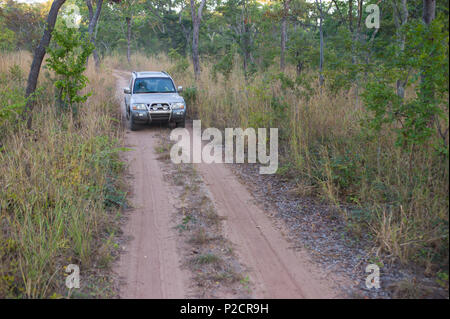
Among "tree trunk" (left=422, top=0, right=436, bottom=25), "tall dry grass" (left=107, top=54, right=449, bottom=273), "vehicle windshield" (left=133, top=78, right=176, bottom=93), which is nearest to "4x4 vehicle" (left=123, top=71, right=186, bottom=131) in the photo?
"vehicle windshield" (left=133, top=78, right=176, bottom=93)

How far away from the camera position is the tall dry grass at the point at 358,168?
4.44 metres

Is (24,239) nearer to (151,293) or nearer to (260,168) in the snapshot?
(151,293)

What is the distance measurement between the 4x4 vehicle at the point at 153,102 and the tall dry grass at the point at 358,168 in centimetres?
135

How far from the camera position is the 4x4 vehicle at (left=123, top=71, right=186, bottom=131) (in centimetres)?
1080

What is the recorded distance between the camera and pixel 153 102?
10.9m

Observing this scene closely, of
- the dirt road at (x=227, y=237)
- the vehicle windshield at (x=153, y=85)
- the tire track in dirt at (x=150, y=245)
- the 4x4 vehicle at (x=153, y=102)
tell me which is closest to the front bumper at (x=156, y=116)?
the 4x4 vehicle at (x=153, y=102)

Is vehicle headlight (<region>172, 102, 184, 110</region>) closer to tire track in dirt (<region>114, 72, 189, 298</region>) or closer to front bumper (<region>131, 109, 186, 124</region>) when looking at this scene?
front bumper (<region>131, 109, 186, 124</region>)

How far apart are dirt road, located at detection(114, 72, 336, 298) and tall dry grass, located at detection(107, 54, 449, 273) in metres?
1.03

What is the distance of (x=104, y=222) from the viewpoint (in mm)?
5199

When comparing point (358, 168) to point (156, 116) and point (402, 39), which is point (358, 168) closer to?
point (402, 39)

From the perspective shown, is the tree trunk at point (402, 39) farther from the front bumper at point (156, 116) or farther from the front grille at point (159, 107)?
the front grille at point (159, 107)

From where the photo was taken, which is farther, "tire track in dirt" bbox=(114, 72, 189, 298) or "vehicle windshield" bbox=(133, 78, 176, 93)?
"vehicle windshield" bbox=(133, 78, 176, 93)
